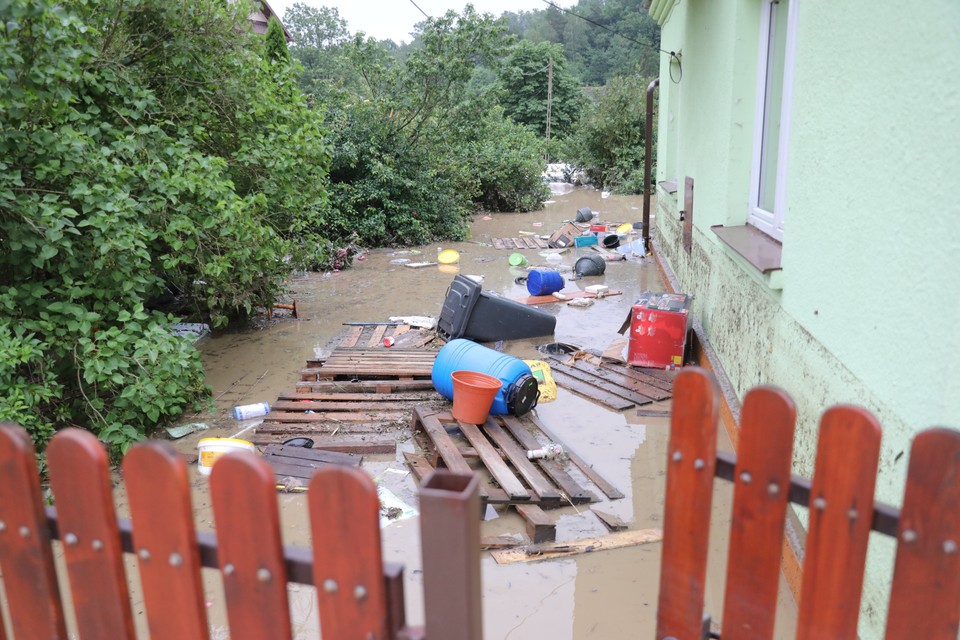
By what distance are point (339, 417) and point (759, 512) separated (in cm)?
394

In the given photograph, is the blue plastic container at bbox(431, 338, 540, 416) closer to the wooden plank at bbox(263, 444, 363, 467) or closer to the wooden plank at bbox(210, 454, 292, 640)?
the wooden plank at bbox(263, 444, 363, 467)

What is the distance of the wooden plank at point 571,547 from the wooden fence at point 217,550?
2.14 metres

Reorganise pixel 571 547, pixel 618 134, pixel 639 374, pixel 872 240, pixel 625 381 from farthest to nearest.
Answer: pixel 618 134, pixel 639 374, pixel 625 381, pixel 571 547, pixel 872 240

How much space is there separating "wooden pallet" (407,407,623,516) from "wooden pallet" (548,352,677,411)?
2.59ft

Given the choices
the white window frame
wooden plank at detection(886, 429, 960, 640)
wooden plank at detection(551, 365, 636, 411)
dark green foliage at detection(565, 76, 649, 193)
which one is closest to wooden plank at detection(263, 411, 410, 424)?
wooden plank at detection(551, 365, 636, 411)

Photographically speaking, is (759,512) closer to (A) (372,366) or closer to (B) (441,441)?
(B) (441,441)

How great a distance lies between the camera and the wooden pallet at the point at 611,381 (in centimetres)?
514

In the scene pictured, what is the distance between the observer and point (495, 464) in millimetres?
3969

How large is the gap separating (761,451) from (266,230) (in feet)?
17.6

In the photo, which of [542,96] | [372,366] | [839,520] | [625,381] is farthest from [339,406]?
[542,96]

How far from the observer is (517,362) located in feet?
15.5

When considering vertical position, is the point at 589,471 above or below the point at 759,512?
below

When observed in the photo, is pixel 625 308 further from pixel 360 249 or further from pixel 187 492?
pixel 187 492

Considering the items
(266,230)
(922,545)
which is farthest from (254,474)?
(266,230)
